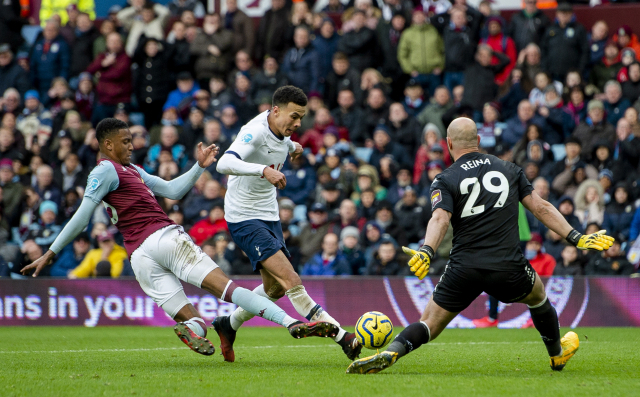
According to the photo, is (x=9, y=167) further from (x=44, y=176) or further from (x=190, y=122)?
(x=190, y=122)

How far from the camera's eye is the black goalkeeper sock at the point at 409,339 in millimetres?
6379

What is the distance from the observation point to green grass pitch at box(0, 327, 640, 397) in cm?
575

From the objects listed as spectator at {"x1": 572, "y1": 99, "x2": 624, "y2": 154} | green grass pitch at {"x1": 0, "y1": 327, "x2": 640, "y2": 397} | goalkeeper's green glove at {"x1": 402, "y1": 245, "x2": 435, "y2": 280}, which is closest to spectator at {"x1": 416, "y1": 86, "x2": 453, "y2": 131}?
spectator at {"x1": 572, "y1": 99, "x2": 624, "y2": 154}

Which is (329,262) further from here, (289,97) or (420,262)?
(420,262)

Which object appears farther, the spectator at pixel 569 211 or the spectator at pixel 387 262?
the spectator at pixel 387 262

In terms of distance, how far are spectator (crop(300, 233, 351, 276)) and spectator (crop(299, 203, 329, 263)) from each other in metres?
0.32

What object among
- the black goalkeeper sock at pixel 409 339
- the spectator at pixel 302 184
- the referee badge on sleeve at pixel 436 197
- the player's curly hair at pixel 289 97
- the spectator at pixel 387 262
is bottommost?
the spectator at pixel 387 262

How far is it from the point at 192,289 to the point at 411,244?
397cm

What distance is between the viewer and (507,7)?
18.8m

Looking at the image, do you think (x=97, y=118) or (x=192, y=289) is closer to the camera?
(x=192, y=289)

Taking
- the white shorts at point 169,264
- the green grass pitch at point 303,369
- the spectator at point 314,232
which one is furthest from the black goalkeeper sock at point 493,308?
the white shorts at point 169,264

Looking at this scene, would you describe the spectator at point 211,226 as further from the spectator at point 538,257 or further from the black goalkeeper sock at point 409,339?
the black goalkeeper sock at point 409,339

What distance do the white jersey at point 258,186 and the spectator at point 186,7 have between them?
12.9 meters

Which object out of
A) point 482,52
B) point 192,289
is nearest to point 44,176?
point 192,289
